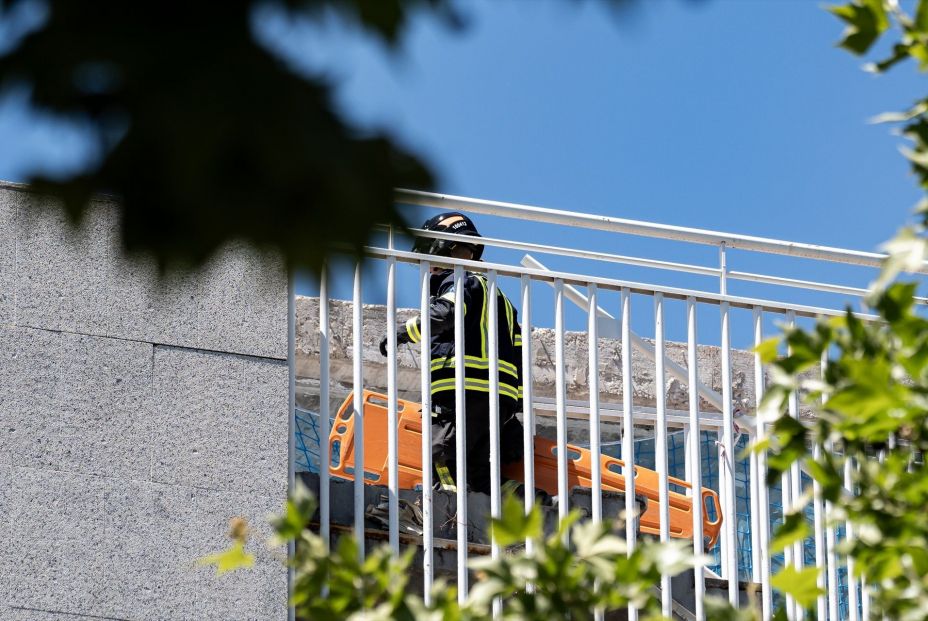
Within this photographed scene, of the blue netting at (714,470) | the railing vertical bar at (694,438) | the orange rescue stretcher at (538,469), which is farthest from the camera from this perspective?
the blue netting at (714,470)

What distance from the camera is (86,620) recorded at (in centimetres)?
445

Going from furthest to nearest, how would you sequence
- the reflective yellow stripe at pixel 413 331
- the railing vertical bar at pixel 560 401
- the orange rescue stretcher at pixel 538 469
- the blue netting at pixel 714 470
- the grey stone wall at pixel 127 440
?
the blue netting at pixel 714 470, the orange rescue stretcher at pixel 538 469, the reflective yellow stripe at pixel 413 331, the railing vertical bar at pixel 560 401, the grey stone wall at pixel 127 440

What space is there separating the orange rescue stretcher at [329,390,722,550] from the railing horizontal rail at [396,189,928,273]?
871mm

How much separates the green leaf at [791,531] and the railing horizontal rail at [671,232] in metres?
2.73

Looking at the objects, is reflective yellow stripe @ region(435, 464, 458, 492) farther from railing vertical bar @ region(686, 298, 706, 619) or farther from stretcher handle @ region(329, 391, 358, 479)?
railing vertical bar @ region(686, 298, 706, 619)

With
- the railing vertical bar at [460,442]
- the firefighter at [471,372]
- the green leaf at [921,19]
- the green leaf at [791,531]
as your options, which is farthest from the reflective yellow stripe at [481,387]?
the green leaf at [921,19]

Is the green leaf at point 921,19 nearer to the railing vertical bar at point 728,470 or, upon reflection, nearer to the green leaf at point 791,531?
the green leaf at point 791,531

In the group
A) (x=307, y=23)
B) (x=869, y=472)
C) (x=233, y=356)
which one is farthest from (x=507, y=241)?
(x=307, y=23)

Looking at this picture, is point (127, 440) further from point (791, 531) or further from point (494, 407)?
point (791, 531)

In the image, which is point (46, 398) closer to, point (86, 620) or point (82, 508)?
point (82, 508)

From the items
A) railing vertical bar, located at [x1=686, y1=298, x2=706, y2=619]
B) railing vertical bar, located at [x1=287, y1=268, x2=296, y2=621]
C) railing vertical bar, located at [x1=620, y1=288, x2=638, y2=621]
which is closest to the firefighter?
railing vertical bar, located at [x1=620, y1=288, x2=638, y2=621]

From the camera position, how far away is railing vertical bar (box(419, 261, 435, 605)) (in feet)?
16.2

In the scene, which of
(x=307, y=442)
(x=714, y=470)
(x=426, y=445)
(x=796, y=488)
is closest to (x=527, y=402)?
(x=426, y=445)

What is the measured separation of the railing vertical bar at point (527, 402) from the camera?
16.9 ft
